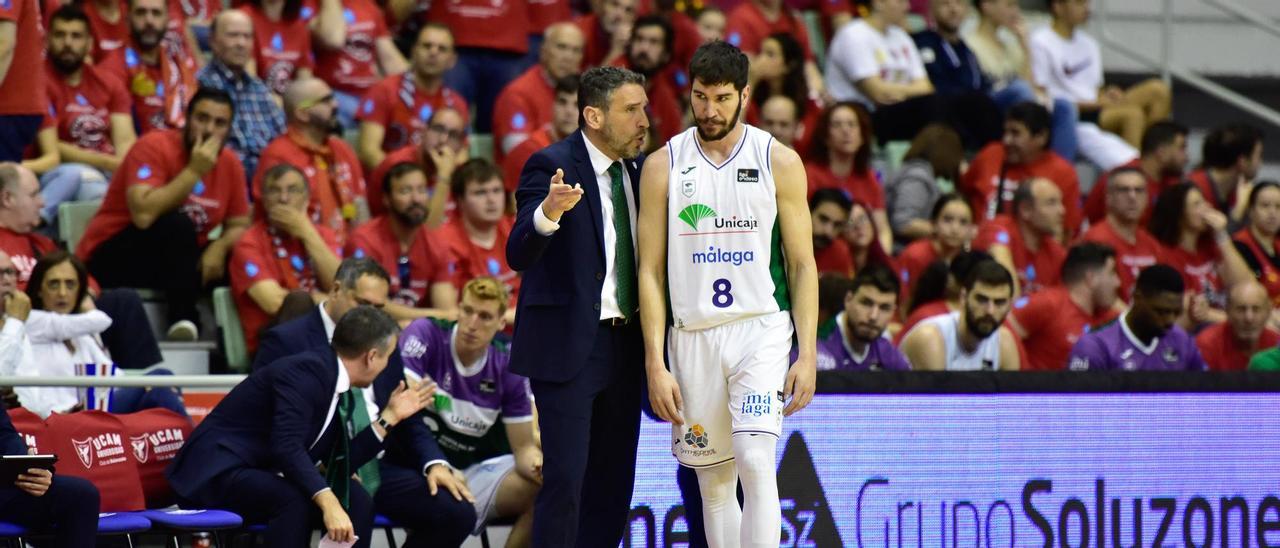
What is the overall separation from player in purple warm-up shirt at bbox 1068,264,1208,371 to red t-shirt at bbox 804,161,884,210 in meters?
2.32

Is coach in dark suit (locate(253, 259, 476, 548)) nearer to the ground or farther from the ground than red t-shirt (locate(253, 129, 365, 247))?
nearer to the ground

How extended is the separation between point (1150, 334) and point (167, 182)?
5363 millimetres

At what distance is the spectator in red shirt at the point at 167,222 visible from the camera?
9.59 metres

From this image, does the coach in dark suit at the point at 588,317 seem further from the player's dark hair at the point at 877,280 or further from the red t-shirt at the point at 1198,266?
the red t-shirt at the point at 1198,266

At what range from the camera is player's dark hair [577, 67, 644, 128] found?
6203mm

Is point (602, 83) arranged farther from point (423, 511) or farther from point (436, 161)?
point (436, 161)

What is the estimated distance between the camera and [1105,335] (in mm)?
9789

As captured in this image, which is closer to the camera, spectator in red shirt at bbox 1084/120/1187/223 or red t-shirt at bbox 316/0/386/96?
red t-shirt at bbox 316/0/386/96

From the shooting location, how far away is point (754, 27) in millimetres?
13312

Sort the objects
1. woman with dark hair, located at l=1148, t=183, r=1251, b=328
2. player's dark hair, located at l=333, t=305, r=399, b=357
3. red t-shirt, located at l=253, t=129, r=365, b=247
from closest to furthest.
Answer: player's dark hair, located at l=333, t=305, r=399, b=357, red t-shirt, located at l=253, t=129, r=365, b=247, woman with dark hair, located at l=1148, t=183, r=1251, b=328

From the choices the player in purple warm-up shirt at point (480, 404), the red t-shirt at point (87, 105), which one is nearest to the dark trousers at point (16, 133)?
the red t-shirt at point (87, 105)

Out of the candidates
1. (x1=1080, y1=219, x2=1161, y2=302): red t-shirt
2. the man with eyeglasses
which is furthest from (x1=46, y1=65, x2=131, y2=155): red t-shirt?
(x1=1080, y1=219, x2=1161, y2=302): red t-shirt

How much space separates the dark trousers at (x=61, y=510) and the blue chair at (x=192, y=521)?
0.30 metres

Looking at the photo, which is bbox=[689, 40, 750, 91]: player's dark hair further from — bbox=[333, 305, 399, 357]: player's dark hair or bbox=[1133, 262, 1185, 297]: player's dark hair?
bbox=[1133, 262, 1185, 297]: player's dark hair
